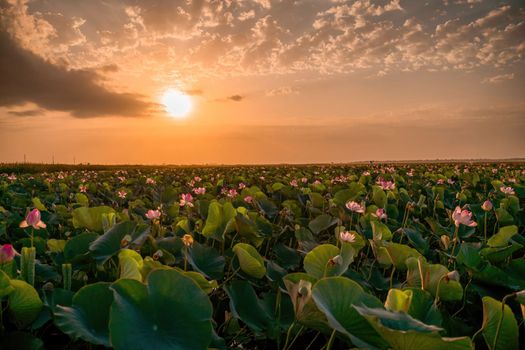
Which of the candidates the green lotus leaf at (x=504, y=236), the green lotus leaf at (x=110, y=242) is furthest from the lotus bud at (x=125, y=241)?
the green lotus leaf at (x=504, y=236)

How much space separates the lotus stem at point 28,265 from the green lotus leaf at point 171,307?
1.29 ft

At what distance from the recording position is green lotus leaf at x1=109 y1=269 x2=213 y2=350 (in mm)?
764

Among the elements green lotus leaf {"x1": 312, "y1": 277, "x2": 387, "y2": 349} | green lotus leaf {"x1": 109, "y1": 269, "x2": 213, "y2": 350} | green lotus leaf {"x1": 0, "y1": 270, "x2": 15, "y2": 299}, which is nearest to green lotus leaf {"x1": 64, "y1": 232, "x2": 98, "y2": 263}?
green lotus leaf {"x1": 0, "y1": 270, "x2": 15, "y2": 299}

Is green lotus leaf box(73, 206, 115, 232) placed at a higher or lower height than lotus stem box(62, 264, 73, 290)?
higher

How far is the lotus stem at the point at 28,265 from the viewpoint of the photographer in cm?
103

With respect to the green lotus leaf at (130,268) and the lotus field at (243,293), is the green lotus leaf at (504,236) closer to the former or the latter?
the lotus field at (243,293)

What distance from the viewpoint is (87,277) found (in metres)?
1.41

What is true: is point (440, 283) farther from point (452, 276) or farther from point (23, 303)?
point (23, 303)

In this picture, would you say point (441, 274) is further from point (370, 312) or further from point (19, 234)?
point (19, 234)

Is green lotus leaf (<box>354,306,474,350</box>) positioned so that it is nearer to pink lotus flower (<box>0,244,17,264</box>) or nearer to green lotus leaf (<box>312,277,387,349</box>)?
green lotus leaf (<box>312,277,387,349</box>)

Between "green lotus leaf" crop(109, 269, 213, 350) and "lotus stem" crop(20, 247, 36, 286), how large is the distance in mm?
394

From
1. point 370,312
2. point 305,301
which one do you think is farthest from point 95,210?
point 370,312

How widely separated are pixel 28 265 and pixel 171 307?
487 millimetres

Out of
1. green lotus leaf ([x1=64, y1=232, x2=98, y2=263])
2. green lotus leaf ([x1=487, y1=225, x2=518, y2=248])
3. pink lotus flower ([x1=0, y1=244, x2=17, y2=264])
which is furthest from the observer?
green lotus leaf ([x1=487, y1=225, x2=518, y2=248])
